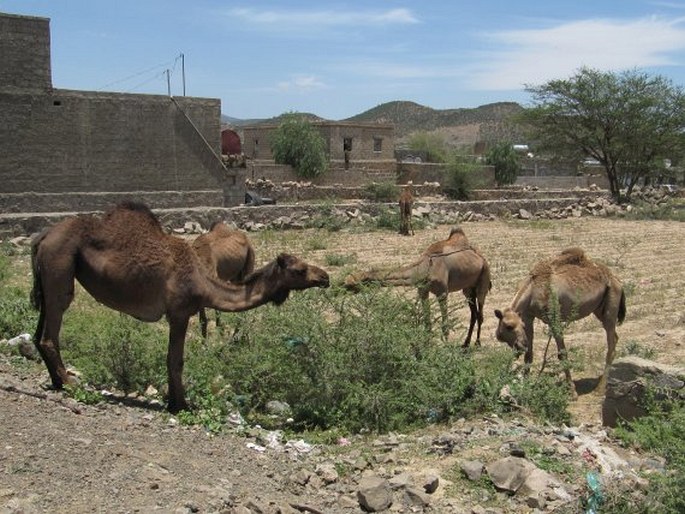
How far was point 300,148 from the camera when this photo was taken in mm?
45031

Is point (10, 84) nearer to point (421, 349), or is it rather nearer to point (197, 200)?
point (197, 200)

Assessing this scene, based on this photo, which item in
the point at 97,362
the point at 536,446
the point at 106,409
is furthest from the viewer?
the point at 97,362

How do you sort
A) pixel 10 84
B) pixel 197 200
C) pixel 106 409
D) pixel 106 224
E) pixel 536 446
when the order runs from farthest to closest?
1. pixel 197 200
2. pixel 10 84
3. pixel 106 224
4. pixel 106 409
5. pixel 536 446

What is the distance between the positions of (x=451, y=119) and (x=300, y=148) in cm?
7645

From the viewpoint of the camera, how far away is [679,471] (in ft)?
18.5

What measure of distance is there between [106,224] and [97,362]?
150 cm

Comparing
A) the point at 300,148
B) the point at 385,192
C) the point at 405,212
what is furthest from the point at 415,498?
the point at 300,148

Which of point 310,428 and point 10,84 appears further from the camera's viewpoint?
point 10,84

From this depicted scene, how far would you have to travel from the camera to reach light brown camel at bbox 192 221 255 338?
11336mm

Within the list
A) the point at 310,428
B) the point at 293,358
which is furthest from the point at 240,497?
the point at 293,358

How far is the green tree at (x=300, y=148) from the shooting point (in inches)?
1743

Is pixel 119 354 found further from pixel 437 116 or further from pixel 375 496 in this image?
pixel 437 116

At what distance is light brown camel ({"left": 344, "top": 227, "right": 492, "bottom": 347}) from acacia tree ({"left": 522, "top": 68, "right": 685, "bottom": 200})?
3088 centimetres

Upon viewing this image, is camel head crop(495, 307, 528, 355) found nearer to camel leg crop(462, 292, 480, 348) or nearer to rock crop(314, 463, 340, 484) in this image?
camel leg crop(462, 292, 480, 348)
